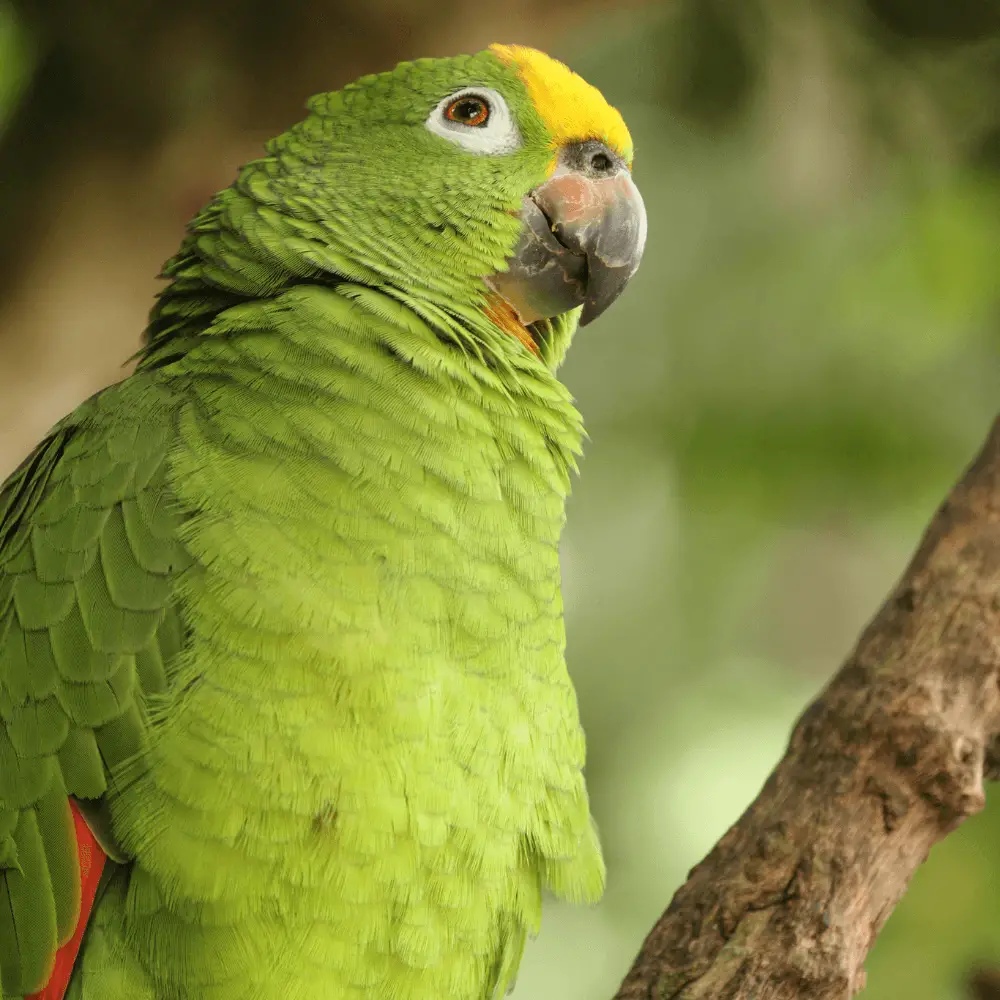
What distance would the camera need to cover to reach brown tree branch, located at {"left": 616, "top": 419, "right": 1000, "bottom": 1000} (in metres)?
1.29

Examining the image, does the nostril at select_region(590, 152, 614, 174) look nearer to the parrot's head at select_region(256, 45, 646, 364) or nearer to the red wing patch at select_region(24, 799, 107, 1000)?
the parrot's head at select_region(256, 45, 646, 364)

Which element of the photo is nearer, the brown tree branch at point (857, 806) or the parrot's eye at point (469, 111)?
the brown tree branch at point (857, 806)

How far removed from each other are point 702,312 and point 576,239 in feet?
6.46

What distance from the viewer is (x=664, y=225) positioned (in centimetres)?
340

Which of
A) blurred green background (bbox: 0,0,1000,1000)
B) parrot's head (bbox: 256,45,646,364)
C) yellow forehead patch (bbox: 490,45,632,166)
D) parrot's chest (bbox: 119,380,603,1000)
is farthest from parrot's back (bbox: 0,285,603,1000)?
blurred green background (bbox: 0,0,1000,1000)

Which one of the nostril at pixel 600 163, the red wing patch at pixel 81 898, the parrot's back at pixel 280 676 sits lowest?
the red wing patch at pixel 81 898

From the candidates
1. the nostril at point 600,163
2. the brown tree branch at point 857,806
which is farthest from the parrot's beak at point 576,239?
the brown tree branch at point 857,806

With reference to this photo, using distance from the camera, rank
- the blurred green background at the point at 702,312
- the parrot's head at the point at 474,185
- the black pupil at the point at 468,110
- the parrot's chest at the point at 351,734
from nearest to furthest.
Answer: the parrot's chest at the point at 351,734 → the parrot's head at the point at 474,185 → the black pupil at the point at 468,110 → the blurred green background at the point at 702,312

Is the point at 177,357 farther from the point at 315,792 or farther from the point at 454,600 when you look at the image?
the point at 315,792

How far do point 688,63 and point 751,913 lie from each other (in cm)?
222

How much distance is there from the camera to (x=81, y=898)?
3.95ft

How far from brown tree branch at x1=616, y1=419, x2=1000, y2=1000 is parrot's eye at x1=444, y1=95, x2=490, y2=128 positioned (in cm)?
86

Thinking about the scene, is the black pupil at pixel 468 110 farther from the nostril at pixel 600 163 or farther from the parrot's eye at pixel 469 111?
the nostril at pixel 600 163

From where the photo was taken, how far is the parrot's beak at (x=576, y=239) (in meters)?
1.59
